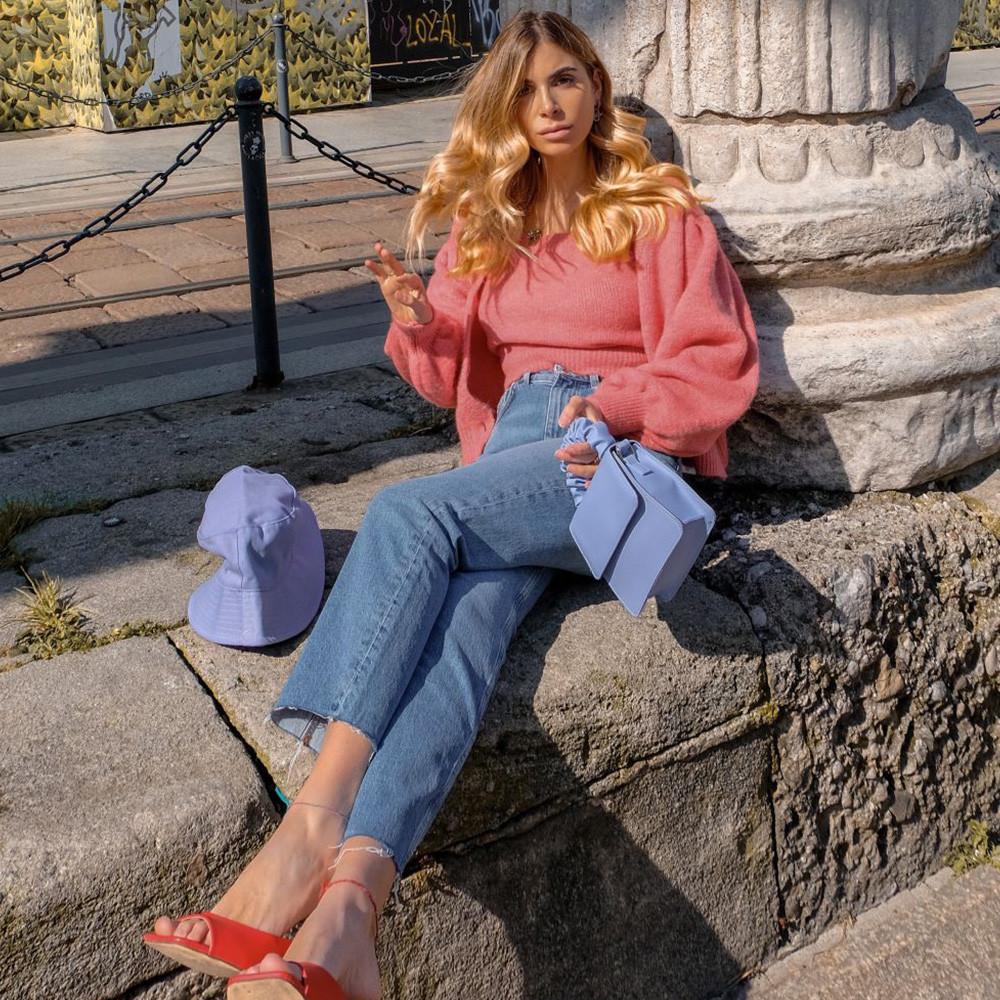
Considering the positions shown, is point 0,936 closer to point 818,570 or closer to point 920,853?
point 818,570

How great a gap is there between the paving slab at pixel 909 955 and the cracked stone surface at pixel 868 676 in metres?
0.04

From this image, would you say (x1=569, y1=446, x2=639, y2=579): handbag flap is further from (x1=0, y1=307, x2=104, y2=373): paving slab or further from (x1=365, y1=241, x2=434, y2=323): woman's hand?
(x1=0, y1=307, x2=104, y2=373): paving slab

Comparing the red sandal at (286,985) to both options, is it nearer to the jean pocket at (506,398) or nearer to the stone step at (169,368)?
the jean pocket at (506,398)

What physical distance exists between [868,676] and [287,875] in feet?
3.89

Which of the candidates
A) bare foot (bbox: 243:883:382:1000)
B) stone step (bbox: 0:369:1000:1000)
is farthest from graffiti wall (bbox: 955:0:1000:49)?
bare foot (bbox: 243:883:382:1000)

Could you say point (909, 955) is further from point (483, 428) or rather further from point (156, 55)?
point (156, 55)

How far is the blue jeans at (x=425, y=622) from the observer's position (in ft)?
6.07

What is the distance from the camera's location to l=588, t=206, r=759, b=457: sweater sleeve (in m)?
2.26

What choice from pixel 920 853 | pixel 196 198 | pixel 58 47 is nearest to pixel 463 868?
pixel 920 853

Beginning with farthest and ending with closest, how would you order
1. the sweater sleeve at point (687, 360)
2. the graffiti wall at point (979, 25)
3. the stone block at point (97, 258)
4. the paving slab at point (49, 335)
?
the graffiti wall at point (979, 25) < the stone block at point (97, 258) < the paving slab at point (49, 335) < the sweater sleeve at point (687, 360)

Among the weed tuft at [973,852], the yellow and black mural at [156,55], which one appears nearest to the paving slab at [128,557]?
the weed tuft at [973,852]

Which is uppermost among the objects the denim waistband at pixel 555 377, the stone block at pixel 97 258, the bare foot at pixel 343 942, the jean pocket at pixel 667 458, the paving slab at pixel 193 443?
the denim waistband at pixel 555 377

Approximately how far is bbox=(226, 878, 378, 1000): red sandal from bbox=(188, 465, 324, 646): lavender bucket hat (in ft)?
2.26

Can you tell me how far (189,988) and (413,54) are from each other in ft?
39.3
